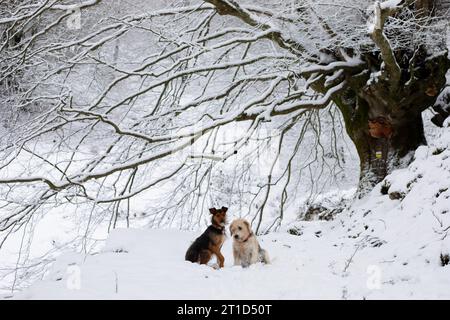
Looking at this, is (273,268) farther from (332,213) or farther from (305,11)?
(332,213)

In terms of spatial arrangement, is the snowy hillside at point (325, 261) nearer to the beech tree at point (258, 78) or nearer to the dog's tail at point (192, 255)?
the dog's tail at point (192, 255)

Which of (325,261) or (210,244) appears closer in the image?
(210,244)

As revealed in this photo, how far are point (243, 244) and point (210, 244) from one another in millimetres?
382

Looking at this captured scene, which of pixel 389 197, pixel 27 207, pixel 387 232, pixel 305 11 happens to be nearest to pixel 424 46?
pixel 305 11

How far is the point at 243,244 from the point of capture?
206 inches

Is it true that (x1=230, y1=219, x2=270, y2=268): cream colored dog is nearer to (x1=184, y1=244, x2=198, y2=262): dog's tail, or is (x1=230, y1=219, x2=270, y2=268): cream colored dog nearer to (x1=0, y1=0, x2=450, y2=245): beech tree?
(x1=184, y1=244, x2=198, y2=262): dog's tail

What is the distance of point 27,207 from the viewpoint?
22.2ft

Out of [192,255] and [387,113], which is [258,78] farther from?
[192,255]

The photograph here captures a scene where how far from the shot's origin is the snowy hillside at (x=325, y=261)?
3.98 m

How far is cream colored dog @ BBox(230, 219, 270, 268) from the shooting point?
524 cm

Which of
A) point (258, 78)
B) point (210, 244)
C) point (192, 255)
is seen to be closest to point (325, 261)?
point (210, 244)

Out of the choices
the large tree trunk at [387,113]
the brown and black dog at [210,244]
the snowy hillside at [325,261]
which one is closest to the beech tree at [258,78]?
the large tree trunk at [387,113]

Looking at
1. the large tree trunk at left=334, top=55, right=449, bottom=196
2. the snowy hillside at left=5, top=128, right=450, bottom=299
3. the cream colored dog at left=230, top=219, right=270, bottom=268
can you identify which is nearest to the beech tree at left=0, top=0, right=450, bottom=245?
the large tree trunk at left=334, top=55, right=449, bottom=196
